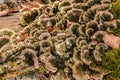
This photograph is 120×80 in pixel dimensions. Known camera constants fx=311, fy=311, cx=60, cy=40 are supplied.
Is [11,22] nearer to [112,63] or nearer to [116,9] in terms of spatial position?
[116,9]

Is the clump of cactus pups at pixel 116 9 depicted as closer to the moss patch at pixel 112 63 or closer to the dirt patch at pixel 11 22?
the moss patch at pixel 112 63

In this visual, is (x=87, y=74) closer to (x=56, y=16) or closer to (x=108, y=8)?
(x=108, y=8)

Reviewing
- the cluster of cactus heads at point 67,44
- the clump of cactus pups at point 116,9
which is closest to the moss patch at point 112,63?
the cluster of cactus heads at point 67,44

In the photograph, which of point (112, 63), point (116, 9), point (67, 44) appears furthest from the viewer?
point (116, 9)

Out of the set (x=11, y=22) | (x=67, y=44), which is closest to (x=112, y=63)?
(x=67, y=44)

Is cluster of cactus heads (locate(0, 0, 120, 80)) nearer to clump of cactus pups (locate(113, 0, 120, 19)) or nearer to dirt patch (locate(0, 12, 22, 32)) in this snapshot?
clump of cactus pups (locate(113, 0, 120, 19))

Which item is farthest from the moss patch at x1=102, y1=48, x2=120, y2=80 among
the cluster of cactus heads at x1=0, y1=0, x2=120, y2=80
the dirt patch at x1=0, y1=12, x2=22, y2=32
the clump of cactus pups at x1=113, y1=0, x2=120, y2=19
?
the dirt patch at x1=0, y1=12, x2=22, y2=32
